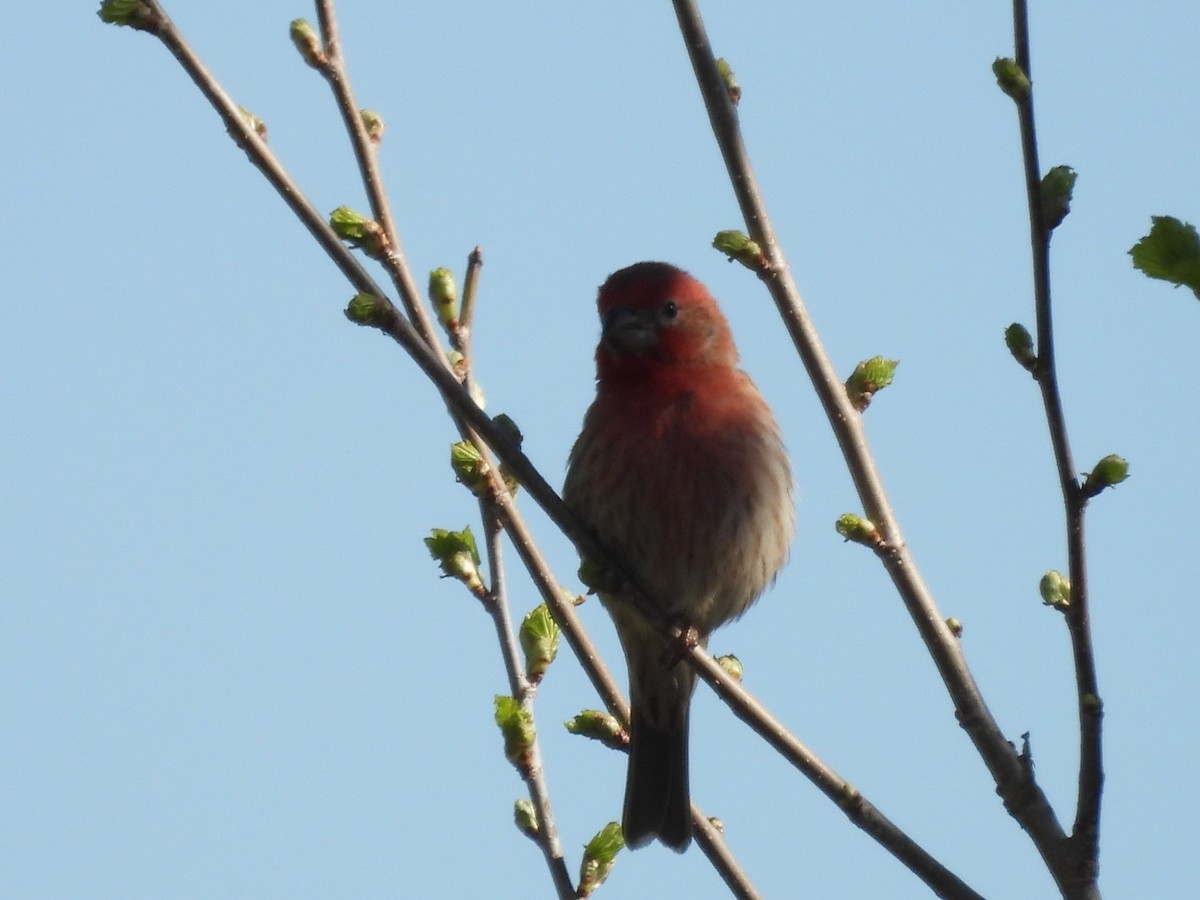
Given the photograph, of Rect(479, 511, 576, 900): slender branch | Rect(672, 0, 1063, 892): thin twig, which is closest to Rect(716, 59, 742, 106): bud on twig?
Rect(672, 0, 1063, 892): thin twig

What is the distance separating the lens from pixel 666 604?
7.11m

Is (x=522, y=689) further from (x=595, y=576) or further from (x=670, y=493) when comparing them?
(x=670, y=493)

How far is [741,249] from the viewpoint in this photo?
4.41 meters

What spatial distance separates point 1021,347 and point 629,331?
12.3 feet

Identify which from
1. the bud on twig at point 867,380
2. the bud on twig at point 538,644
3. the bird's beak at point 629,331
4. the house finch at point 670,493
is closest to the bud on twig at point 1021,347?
the bud on twig at point 867,380

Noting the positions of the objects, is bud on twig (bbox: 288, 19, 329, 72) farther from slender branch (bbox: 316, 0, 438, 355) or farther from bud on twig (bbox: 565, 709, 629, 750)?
bud on twig (bbox: 565, 709, 629, 750)

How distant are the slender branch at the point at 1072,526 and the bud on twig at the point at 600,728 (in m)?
1.81

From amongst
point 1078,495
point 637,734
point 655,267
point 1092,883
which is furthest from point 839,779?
point 655,267

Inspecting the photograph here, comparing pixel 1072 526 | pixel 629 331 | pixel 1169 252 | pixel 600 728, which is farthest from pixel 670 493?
pixel 1169 252

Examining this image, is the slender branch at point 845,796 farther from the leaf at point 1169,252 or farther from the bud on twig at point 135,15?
the bud on twig at point 135,15

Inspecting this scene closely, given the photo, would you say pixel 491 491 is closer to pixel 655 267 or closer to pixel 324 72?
pixel 324 72

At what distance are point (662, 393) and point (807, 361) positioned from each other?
263cm

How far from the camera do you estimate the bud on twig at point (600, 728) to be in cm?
542

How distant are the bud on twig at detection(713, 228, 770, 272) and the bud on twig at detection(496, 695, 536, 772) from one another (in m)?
1.54
